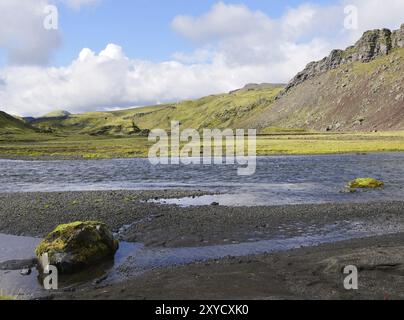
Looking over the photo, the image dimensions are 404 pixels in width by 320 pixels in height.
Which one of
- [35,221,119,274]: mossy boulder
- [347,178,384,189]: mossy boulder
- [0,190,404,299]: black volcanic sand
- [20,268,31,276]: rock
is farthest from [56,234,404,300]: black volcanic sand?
[347,178,384,189]: mossy boulder

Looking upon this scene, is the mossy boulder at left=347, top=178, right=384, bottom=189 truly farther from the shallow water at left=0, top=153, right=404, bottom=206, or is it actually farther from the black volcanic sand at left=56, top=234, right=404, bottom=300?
the black volcanic sand at left=56, top=234, right=404, bottom=300

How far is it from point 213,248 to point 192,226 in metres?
4.67

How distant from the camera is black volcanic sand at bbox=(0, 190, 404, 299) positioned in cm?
1578

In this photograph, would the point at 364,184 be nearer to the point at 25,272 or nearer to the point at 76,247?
the point at 76,247

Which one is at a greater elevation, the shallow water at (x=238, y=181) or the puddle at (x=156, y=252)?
the shallow water at (x=238, y=181)

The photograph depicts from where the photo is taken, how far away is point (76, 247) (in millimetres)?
20781

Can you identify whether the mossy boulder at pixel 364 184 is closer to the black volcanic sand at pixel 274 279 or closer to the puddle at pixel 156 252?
the puddle at pixel 156 252

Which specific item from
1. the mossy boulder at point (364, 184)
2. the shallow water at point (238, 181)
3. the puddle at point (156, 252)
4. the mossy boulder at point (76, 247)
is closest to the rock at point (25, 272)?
the puddle at point (156, 252)

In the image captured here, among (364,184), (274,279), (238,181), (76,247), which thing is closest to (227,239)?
(274,279)

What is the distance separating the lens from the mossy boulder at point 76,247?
66.1ft

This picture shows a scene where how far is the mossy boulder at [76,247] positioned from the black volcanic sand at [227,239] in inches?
111

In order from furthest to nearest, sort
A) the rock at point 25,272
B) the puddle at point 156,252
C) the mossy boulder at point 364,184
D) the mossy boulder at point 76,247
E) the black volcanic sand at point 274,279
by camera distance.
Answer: the mossy boulder at point 364,184 → the mossy boulder at point 76,247 → the rock at point 25,272 → the puddle at point 156,252 → the black volcanic sand at point 274,279

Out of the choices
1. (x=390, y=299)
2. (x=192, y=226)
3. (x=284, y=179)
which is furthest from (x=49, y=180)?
(x=390, y=299)
